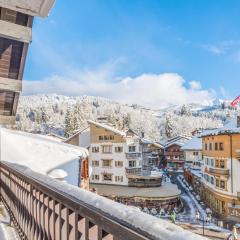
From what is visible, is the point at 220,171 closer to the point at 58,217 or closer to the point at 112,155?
the point at 112,155

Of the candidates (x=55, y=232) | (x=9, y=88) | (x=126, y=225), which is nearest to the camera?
(x=126, y=225)

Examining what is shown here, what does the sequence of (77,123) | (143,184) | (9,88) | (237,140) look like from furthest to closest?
(77,123) → (143,184) → (237,140) → (9,88)

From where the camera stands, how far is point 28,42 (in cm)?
560

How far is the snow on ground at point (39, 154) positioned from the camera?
1033 cm

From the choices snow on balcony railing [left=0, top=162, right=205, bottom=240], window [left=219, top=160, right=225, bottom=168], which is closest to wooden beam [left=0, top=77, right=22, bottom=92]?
snow on balcony railing [left=0, top=162, right=205, bottom=240]

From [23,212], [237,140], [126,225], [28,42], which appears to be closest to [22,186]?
[23,212]

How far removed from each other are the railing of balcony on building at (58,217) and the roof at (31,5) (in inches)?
99.0

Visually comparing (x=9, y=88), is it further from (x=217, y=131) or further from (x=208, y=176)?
(x=208, y=176)

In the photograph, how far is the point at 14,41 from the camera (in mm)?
5855

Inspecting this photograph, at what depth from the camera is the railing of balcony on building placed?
1.29 meters

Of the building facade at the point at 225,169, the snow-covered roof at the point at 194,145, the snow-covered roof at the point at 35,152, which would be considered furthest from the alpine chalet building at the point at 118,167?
the snow-covered roof at the point at 35,152

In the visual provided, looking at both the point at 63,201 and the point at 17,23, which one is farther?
the point at 17,23

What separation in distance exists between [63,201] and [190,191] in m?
38.8

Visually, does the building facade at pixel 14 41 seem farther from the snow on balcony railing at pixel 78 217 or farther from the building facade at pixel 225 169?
the building facade at pixel 225 169
